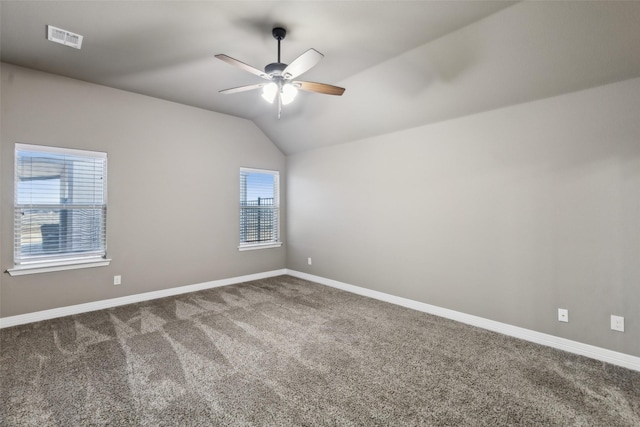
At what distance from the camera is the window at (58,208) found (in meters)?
3.33

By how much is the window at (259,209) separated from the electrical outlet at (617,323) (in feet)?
15.0

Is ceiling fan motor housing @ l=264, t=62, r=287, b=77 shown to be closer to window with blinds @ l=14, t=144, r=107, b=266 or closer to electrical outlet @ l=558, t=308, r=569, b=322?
window with blinds @ l=14, t=144, r=107, b=266

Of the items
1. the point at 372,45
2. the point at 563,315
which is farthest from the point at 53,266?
the point at 563,315

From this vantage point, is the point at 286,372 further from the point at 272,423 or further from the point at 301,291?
the point at 301,291

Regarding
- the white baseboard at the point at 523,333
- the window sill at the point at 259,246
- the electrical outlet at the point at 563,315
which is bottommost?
the white baseboard at the point at 523,333

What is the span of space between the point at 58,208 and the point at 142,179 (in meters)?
0.97

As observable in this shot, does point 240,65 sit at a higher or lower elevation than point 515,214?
higher

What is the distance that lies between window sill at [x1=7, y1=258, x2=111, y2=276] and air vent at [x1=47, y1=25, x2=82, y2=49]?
2.41 m

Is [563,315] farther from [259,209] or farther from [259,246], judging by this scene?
[259,209]

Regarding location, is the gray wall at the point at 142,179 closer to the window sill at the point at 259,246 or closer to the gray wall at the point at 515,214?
the window sill at the point at 259,246

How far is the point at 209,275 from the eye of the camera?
4.75 meters

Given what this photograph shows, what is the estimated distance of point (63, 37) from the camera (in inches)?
106

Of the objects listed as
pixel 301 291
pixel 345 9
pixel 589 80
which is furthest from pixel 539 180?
pixel 301 291

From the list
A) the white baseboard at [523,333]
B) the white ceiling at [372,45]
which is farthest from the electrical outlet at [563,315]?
the white ceiling at [372,45]
